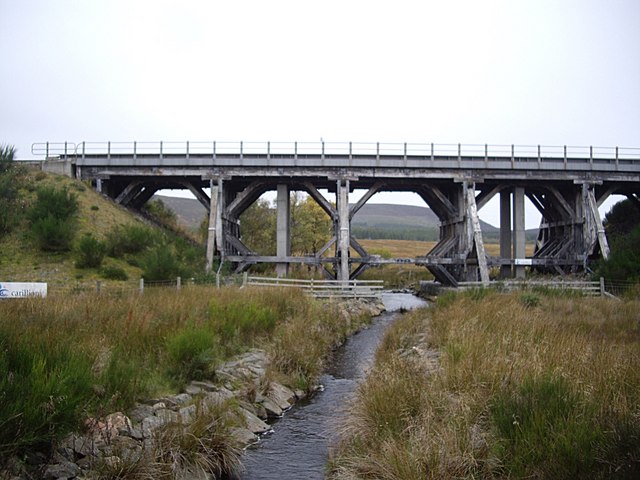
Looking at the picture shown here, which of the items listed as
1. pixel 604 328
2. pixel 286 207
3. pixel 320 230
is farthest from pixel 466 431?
pixel 320 230

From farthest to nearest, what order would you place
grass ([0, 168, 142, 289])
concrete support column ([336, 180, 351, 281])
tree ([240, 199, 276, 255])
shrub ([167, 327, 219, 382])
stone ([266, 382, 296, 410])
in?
tree ([240, 199, 276, 255]) < concrete support column ([336, 180, 351, 281]) < grass ([0, 168, 142, 289]) < stone ([266, 382, 296, 410]) < shrub ([167, 327, 219, 382])

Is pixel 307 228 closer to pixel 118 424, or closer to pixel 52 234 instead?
pixel 52 234

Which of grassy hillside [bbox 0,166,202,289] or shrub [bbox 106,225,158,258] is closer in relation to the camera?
grassy hillside [bbox 0,166,202,289]

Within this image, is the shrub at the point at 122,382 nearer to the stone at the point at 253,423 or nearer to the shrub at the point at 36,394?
the shrub at the point at 36,394

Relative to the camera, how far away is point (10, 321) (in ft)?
25.7

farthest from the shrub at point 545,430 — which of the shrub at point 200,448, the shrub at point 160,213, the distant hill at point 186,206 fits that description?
the distant hill at point 186,206

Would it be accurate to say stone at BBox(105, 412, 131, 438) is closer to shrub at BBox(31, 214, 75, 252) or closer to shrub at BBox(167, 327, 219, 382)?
shrub at BBox(167, 327, 219, 382)

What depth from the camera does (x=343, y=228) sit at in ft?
91.8

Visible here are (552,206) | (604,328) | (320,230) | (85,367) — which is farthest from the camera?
(320,230)

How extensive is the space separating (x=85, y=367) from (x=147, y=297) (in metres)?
7.69

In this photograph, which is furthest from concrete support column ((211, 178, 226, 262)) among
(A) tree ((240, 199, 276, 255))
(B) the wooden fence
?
(A) tree ((240, 199, 276, 255))

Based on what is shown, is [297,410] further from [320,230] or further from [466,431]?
[320,230]

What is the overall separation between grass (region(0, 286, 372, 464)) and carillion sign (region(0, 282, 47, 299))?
192 centimetres

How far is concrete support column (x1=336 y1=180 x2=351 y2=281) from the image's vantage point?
27.8m
